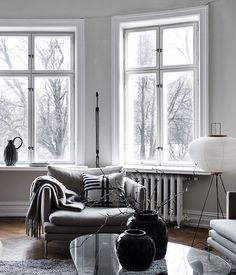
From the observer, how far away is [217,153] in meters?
3.73

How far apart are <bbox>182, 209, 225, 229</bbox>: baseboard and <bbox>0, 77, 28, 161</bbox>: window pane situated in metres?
2.28

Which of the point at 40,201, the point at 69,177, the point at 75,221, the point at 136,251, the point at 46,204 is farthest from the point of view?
the point at 69,177

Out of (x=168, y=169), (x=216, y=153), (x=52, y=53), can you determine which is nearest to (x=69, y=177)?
(x=168, y=169)

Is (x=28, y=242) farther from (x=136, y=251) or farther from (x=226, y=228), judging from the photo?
(x=136, y=251)

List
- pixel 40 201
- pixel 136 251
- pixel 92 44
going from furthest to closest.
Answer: pixel 92 44
pixel 40 201
pixel 136 251

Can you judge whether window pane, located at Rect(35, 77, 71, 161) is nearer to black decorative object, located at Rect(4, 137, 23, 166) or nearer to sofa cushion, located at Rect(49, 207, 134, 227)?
black decorative object, located at Rect(4, 137, 23, 166)

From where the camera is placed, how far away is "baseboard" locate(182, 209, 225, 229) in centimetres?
479

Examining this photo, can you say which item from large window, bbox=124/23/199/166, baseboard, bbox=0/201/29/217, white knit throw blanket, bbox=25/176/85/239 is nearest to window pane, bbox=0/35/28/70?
large window, bbox=124/23/199/166

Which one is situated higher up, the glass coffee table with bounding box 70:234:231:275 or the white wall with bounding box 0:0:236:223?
the white wall with bounding box 0:0:236:223

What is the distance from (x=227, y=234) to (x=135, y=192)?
3.46ft

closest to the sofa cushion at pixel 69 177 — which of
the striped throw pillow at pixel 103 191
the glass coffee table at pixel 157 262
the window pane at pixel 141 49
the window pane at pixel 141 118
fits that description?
the striped throw pillow at pixel 103 191

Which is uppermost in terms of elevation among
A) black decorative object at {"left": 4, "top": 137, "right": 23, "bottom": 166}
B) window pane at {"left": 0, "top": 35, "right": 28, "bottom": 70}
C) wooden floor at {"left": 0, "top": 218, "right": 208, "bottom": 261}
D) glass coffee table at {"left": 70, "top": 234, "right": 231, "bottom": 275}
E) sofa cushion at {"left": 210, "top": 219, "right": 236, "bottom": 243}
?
window pane at {"left": 0, "top": 35, "right": 28, "bottom": 70}

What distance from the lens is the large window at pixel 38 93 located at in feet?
17.8

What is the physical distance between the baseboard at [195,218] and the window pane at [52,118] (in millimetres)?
1769
